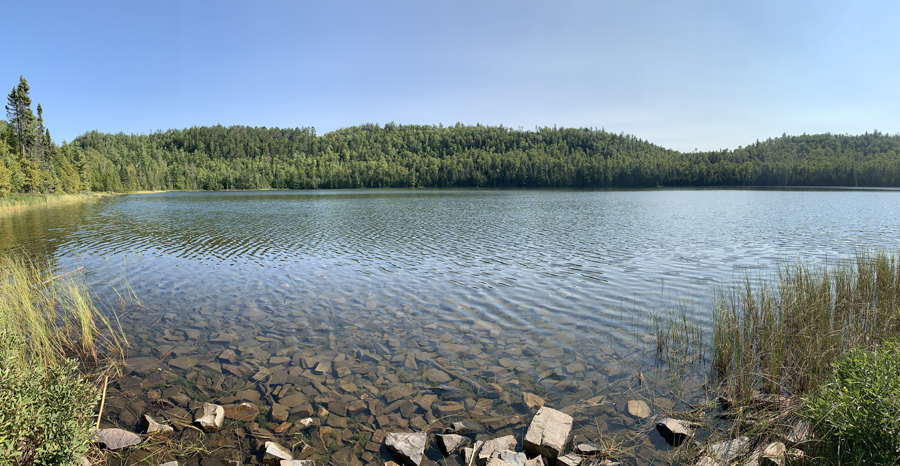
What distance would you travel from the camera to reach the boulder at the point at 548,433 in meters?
4.99

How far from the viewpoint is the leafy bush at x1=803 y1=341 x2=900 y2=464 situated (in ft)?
12.0

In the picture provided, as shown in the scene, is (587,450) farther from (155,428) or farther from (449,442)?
(155,428)

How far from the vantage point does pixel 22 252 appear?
61.6 ft

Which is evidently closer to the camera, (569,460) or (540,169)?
(569,460)

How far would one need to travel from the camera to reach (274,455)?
4973 millimetres

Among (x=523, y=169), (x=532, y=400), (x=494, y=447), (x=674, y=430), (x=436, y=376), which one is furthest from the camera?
(x=523, y=169)

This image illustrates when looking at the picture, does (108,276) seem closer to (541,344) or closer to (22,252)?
(22,252)

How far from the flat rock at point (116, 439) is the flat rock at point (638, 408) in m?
6.51

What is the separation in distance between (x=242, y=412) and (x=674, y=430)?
5906 millimetres

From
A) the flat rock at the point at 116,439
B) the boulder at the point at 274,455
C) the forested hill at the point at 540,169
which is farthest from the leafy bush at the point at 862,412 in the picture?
the forested hill at the point at 540,169

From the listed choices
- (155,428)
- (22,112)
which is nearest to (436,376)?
(155,428)

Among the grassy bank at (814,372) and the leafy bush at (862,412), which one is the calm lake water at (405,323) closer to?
the grassy bank at (814,372)

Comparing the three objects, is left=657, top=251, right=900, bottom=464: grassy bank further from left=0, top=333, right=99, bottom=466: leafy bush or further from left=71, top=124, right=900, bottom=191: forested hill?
left=71, top=124, right=900, bottom=191: forested hill

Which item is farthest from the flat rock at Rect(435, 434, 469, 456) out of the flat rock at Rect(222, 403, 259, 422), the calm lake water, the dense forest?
the dense forest
